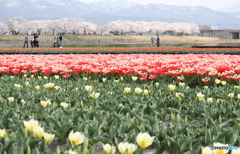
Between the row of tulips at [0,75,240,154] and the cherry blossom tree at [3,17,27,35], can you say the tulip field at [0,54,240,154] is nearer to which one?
the row of tulips at [0,75,240,154]

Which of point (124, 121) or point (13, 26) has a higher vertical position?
point (13, 26)

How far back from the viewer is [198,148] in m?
2.44

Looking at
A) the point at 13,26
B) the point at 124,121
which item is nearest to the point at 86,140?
the point at 124,121

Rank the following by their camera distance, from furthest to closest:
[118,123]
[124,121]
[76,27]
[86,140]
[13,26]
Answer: [76,27] < [13,26] < [124,121] < [118,123] < [86,140]

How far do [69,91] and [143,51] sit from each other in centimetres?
1558

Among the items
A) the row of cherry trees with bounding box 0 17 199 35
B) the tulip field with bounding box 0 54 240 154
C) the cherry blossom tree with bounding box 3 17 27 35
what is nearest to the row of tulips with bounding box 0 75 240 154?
the tulip field with bounding box 0 54 240 154

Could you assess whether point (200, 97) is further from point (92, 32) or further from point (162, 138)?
point (92, 32)

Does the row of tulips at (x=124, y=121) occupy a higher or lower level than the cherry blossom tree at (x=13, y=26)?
lower

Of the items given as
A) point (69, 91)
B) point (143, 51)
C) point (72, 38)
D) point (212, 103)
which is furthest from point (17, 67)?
point (72, 38)

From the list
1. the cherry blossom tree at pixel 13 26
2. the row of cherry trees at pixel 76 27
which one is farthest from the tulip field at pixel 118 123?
the cherry blossom tree at pixel 13 26

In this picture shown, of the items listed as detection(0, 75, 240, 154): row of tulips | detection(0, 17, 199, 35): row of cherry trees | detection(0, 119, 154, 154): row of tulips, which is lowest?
detection(0, 75, 240, 154): row of tulips

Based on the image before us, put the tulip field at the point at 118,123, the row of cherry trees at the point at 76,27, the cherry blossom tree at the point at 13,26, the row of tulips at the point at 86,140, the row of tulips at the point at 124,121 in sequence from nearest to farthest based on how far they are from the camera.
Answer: the row of tulips at the point at 86,140
the tulip field at the point at 118,123
the row of tulips at the point at 124,121
the cherry blossom tree at the point at 13,26
the row of cherry trees at the point at 76,27

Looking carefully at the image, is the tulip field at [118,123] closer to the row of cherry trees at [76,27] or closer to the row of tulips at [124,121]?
the row of tulips at [124,121]

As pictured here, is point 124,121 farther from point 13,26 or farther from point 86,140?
point 13,26
